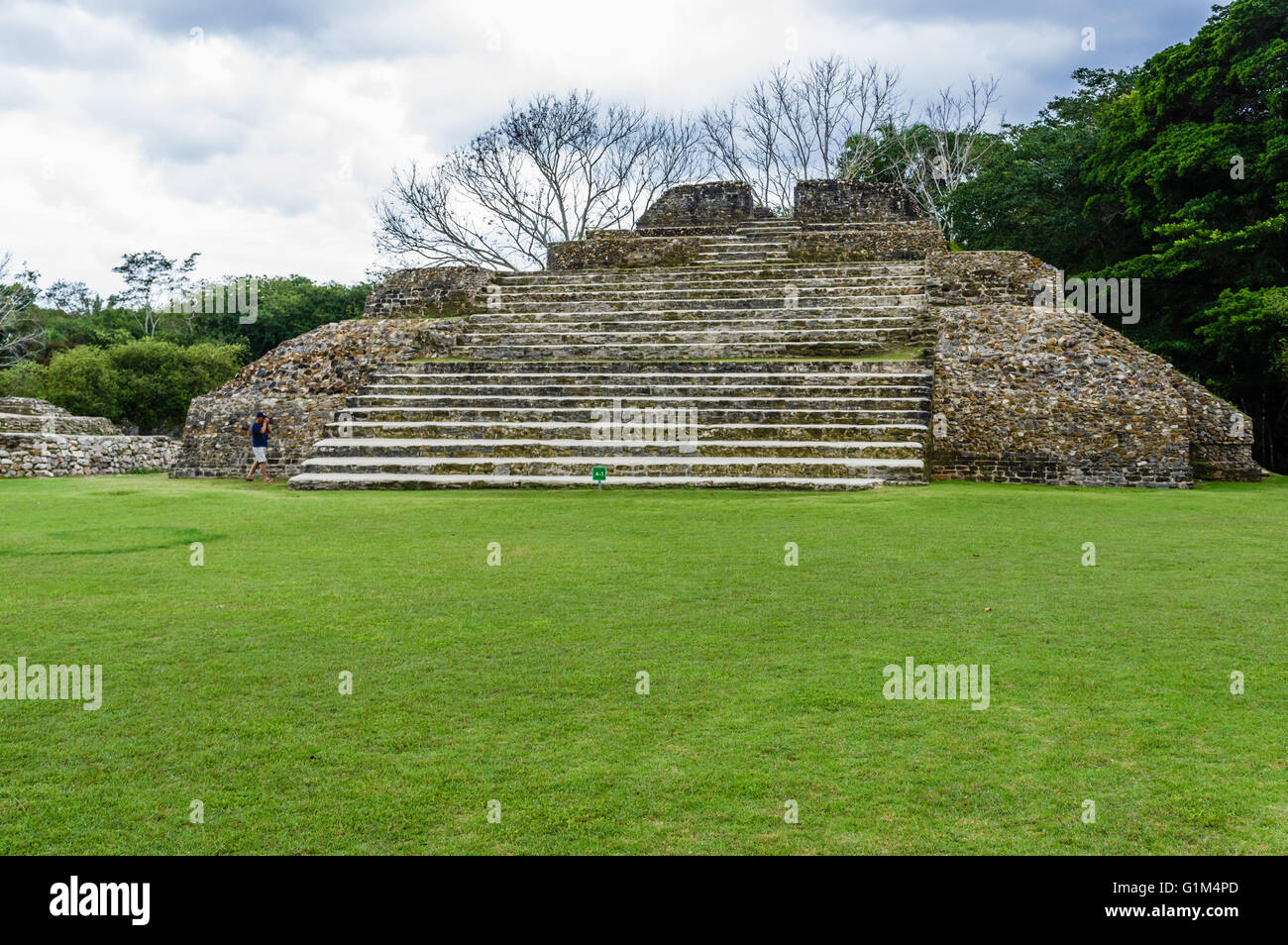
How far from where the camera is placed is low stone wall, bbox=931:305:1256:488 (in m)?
13.2

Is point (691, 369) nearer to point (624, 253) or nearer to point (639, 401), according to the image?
point (639, 401)

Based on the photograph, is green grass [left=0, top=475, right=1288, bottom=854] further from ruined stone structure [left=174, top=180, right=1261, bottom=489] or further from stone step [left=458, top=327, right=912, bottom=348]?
stone step [left=458, top=327, right=912, bottom=348]

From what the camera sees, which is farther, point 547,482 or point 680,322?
point 680,322

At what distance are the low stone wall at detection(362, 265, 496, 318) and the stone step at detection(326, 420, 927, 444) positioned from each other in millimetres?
4916

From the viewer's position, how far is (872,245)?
64.8 ft

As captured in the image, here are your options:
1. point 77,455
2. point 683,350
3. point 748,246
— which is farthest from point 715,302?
point 77,455

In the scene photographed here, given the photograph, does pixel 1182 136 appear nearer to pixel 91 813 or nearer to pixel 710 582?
pixel 710 582

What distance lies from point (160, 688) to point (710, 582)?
3.31m

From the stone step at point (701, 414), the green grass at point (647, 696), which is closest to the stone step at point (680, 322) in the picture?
the stone step at point (701, 414)

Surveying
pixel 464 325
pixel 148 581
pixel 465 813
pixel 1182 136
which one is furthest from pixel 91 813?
pixel 1182 136

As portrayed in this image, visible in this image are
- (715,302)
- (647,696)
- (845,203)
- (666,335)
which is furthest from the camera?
(845,203)

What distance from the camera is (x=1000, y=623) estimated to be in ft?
16.7

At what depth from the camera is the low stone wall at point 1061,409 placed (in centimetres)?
1322

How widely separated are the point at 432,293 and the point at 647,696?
16.1 metres
